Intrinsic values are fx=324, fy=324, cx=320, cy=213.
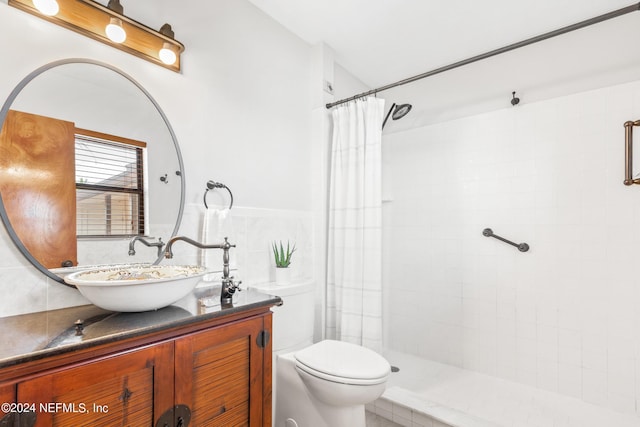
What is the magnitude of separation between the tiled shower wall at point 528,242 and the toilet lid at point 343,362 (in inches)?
48.4

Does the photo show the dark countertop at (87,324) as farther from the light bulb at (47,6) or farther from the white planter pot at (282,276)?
the light bulb at (47,6)

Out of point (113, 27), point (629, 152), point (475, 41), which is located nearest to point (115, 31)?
point (113, 27)

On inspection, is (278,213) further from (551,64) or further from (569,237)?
(551,64)

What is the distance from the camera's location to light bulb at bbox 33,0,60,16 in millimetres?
1161

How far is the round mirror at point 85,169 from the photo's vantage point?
111 cm

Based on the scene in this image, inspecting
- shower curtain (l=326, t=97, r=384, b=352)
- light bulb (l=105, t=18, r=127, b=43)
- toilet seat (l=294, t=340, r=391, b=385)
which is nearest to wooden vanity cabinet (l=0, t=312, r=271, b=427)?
toilet seat (l=294, t=340, r=391, b=385)

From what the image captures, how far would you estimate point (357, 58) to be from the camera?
2576 millimetres

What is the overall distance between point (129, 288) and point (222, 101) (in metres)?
1.17

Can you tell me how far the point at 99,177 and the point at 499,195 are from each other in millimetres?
2473

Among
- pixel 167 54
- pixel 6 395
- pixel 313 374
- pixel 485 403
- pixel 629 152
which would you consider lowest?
pixel 485 403

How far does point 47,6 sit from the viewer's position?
1.18 meters

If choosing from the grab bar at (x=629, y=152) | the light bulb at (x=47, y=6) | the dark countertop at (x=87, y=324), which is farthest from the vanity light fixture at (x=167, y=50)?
the grab bar at (x=629, y=152)

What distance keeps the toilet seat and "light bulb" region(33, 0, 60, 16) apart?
173 centimetres

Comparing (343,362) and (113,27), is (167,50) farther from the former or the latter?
(343,362)
